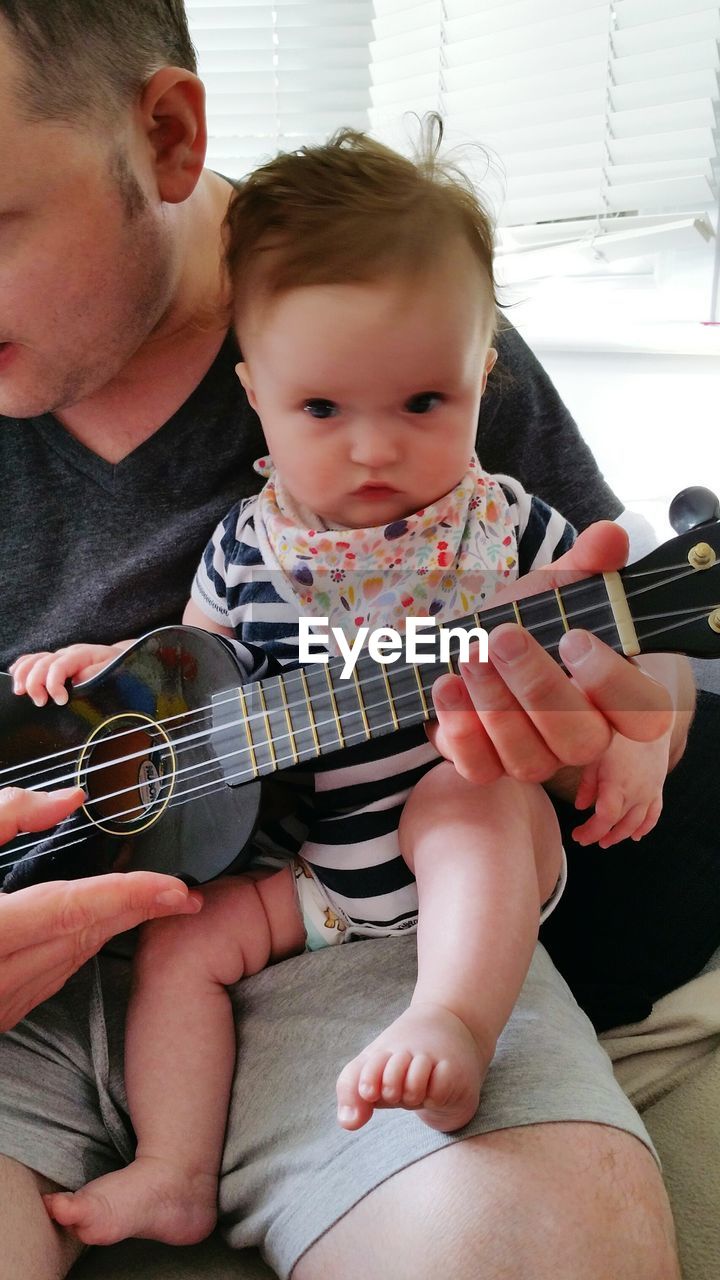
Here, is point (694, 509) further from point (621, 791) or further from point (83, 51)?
point (83, 51)

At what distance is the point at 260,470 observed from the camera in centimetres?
105

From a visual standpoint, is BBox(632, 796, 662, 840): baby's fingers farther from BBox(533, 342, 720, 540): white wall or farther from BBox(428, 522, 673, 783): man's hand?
BBox(533, 342, 720, 540): white wall

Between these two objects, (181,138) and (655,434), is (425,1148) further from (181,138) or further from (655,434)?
(655,434)

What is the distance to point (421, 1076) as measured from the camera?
67 cm

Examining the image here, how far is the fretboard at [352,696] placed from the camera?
733 millimetres

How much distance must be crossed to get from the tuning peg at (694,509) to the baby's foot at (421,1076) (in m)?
0.37

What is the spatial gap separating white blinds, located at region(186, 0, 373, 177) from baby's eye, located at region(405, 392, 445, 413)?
1.15 meters

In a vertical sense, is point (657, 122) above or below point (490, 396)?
above

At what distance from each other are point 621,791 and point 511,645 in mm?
221

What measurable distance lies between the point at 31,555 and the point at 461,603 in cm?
49

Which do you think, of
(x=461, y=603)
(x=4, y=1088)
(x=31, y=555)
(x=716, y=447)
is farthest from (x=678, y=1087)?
(x=716, y=447)

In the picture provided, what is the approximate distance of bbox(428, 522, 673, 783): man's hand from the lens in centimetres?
71

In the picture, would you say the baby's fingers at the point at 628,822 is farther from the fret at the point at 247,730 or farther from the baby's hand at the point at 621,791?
the fret at the point at 247,730

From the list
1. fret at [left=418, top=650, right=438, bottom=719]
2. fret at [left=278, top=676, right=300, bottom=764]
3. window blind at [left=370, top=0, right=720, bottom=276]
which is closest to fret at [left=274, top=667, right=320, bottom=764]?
fret at [left=278, top=676, right=300, bottom=764]
